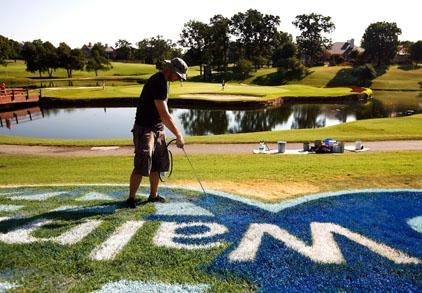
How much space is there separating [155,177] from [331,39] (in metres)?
133

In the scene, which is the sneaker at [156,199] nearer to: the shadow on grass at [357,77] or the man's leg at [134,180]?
the man's leg at [134,180]

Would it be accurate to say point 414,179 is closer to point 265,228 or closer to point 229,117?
point 265,228

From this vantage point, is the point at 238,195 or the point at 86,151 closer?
the point at 238,195

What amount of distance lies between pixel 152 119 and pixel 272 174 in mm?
4974

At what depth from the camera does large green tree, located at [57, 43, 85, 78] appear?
112 metres

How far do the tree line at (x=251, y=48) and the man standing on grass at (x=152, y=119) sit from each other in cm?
9601

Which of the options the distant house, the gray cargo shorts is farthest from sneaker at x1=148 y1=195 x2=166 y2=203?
the distant house

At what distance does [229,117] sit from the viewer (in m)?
46.0

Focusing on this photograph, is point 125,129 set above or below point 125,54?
below

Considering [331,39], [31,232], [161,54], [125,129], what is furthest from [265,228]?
[161,54]

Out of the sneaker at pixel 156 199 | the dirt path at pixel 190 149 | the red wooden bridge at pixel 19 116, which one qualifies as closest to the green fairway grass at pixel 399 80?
the red wooden bridge at pixel 19 116

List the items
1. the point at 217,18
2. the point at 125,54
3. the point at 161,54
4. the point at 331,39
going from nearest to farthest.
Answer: the point at 217,18 → the point at 331,39 → the point at 161,54 → the point at 125,54

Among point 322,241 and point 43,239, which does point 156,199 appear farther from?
point 322,241

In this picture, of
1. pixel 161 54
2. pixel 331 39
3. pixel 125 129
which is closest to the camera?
pixel 125 129
